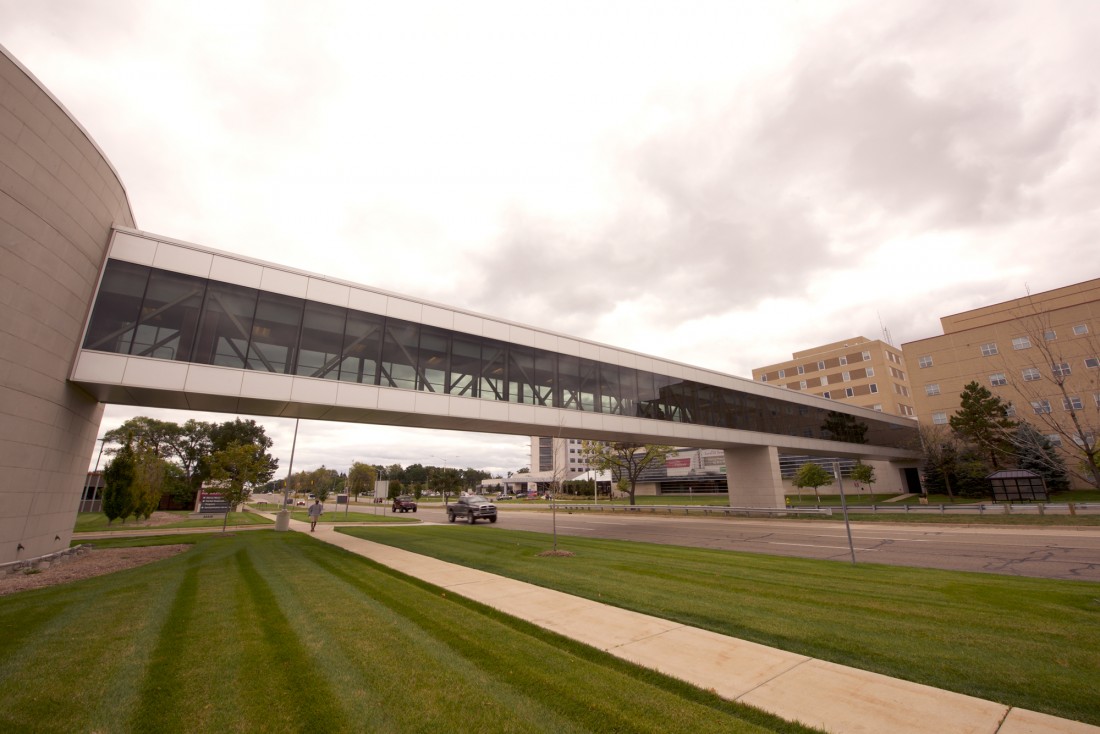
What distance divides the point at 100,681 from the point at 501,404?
14.5 meters

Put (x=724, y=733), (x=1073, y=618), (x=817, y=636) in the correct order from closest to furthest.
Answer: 1. (x=724, y=733)
2. (x=817, y=636)
3. (x=1073, y=618)

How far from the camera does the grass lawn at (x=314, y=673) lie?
4023 mm

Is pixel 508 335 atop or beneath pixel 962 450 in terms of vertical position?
atop

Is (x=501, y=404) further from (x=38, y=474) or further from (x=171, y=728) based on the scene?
(x=171, y=728)

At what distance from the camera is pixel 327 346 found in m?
15.5

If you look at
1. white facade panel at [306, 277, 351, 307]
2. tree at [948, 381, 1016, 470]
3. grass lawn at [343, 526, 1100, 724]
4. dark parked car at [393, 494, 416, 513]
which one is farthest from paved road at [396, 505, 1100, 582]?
dark parked car at [393, 494, 416, 513]

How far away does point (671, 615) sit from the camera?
741 cm

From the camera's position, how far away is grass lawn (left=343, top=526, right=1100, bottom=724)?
495 centimetres

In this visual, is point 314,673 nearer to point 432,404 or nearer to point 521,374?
point 432,404

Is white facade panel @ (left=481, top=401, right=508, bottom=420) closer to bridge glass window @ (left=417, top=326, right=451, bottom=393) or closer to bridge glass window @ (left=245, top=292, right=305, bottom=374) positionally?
bridge glass window @ (left=417, top=326, right=451, bottom=393)

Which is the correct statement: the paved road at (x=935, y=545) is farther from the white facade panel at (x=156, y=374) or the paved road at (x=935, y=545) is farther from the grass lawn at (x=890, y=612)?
the white facade panel at (x=156, y=374)

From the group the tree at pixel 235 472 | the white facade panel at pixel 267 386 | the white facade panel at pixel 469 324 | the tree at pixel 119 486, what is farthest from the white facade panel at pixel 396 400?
the tree at pixel 119 486

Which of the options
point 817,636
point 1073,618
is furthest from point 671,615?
point 1073,618

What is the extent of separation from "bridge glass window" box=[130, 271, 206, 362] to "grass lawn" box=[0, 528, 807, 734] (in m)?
6.71
